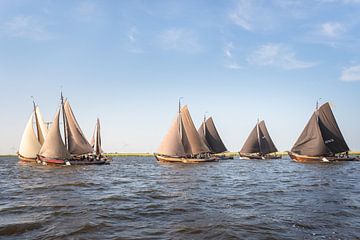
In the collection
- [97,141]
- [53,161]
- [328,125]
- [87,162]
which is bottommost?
[87,162]

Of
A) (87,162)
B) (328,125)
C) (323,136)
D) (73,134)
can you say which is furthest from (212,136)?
(73,134)

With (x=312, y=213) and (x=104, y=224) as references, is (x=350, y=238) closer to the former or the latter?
(x=312, y=213)

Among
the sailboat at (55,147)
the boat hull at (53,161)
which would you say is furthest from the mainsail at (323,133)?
the boat hull at (53,161)

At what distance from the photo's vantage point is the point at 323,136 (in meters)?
80.2

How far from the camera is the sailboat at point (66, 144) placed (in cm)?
6512

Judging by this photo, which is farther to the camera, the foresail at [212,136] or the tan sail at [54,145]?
the foresail at [212,136]

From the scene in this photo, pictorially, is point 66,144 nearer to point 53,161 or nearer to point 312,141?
point 53,161

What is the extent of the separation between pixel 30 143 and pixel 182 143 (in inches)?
1546

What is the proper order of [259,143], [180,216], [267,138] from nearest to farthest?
[180,216], [259,143], [267,138]

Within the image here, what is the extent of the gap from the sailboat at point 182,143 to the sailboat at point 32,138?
3087 cm

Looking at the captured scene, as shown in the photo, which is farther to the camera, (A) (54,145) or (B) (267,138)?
(B) (267,138)

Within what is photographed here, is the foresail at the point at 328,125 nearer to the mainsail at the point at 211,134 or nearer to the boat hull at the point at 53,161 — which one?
the mainsail at the point at 211,134

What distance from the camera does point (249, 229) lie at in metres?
13.0

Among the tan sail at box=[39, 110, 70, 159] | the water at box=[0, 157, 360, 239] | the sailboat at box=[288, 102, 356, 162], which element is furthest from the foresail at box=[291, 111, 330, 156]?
the water at box=[0, 157, 360, 239]
